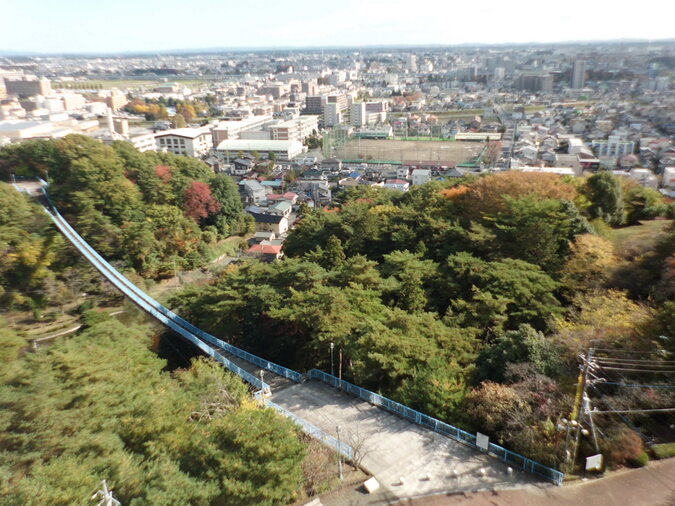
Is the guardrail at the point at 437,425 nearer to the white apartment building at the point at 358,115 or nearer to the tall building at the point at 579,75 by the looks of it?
the white apartment building at the point at 358,115

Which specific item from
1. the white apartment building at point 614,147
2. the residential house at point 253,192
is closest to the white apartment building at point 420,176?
the residential house at point 253,192

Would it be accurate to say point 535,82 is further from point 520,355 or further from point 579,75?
point 520,355

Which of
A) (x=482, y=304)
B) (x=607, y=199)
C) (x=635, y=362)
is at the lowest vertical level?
(x=482, y=304)

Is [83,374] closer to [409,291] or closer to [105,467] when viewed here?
[105,467]

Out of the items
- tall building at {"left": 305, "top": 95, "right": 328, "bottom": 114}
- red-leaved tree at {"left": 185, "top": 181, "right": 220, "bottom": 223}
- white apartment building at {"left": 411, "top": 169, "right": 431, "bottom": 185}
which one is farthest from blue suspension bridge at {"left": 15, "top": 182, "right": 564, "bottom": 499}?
tall building at {"left": 305, "top": 95, "right": 328, "bottom": 114}

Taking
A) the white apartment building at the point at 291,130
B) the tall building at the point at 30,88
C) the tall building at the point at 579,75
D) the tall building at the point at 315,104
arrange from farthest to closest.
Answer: the tall building at the point at 315,104, the tall building at the point at 30,88, the tall building at the point at 579,75, the white apartment building at the point at 291,130

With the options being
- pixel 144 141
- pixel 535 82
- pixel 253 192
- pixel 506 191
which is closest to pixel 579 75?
pixel 535 82

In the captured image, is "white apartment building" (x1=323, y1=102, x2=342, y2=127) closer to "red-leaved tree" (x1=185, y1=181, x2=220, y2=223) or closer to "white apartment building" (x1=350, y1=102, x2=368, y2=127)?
"white apartment building" (x1=350, y1=102, x2=368, y2=127)
